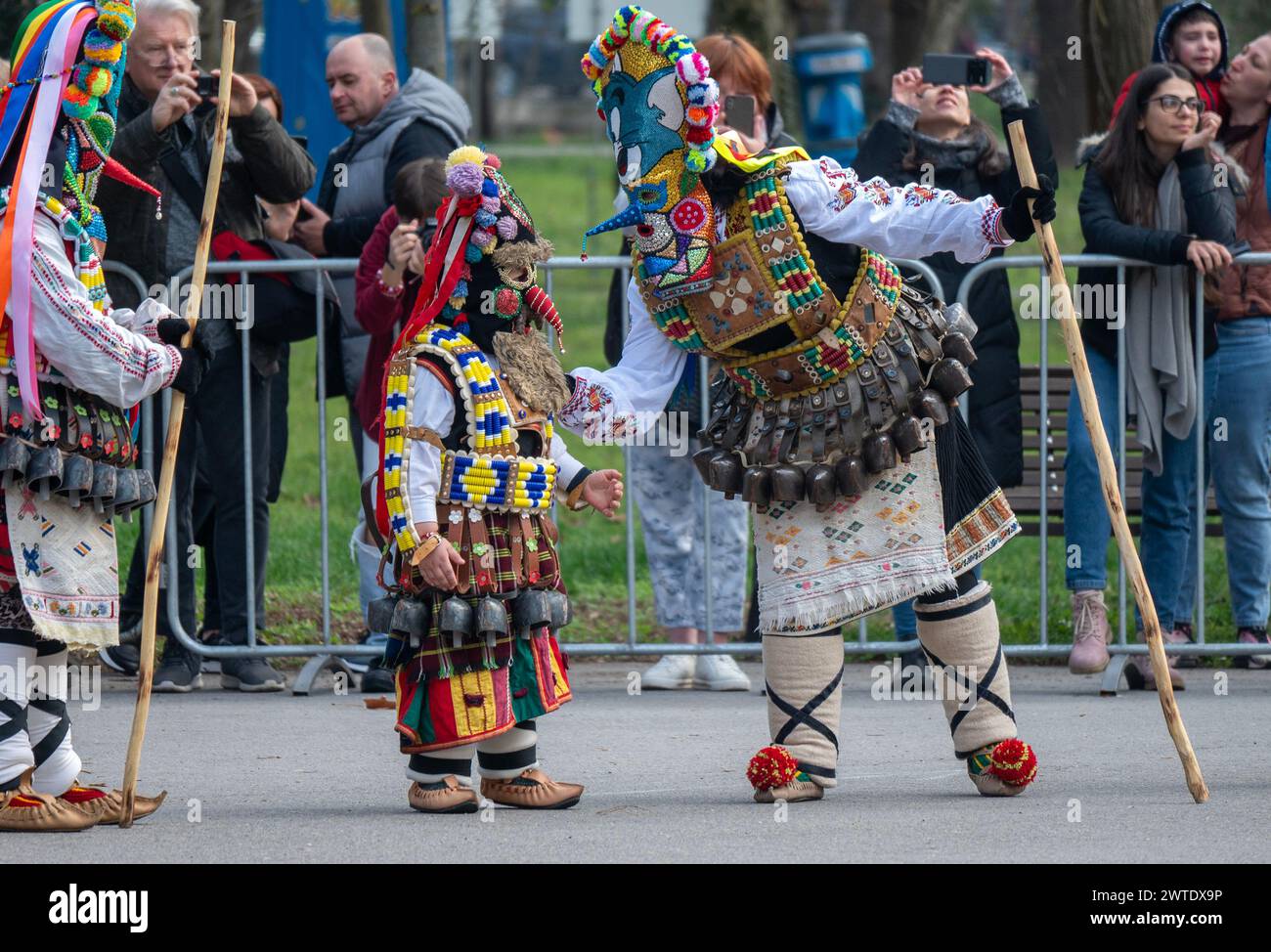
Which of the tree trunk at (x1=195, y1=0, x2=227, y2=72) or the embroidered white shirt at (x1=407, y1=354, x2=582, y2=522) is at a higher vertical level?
the tree trunk at (x1=195, y1=0, x2=227, y2=72)

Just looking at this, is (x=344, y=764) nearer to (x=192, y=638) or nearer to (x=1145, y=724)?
(x=192, y=638)

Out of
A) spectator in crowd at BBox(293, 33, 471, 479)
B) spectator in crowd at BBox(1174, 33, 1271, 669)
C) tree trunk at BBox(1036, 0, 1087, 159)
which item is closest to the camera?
spectator in crowd at BBox(1174, 33, 1271, 669)

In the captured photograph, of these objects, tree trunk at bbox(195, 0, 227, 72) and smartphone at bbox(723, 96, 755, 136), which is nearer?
smartphone at bbox(723, 96, 755, 136)

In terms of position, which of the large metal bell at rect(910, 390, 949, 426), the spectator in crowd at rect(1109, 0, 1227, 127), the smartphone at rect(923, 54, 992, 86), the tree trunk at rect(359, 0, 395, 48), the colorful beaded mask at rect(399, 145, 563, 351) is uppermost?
the tree trunk at rect(359, 0, 395, 48)

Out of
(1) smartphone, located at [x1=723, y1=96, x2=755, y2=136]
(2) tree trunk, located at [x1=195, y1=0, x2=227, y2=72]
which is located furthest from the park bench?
(2) tree trunk, located at [x1=195, y1=0, x2=227, y2=72]

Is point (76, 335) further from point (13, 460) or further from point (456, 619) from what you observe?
point (456, 619)

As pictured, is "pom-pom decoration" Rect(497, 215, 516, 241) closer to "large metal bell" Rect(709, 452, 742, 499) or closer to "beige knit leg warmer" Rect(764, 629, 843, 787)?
"large metal bell" Rect(709, 452, 742, 499)

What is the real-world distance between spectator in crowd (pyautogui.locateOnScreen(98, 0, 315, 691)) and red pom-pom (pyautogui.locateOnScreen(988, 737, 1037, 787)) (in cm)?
318

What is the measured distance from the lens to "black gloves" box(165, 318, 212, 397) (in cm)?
530

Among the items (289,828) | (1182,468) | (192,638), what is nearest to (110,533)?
(289,828)

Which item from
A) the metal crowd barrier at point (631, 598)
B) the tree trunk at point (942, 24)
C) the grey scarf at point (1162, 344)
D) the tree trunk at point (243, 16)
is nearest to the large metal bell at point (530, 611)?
the metal crowd barrier at point (631, 598)

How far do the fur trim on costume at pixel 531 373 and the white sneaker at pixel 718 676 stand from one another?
248cm

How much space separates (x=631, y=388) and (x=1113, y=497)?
1.33m

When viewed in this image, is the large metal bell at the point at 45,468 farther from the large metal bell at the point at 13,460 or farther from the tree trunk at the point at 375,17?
the tree trunk at the point at 375,17
